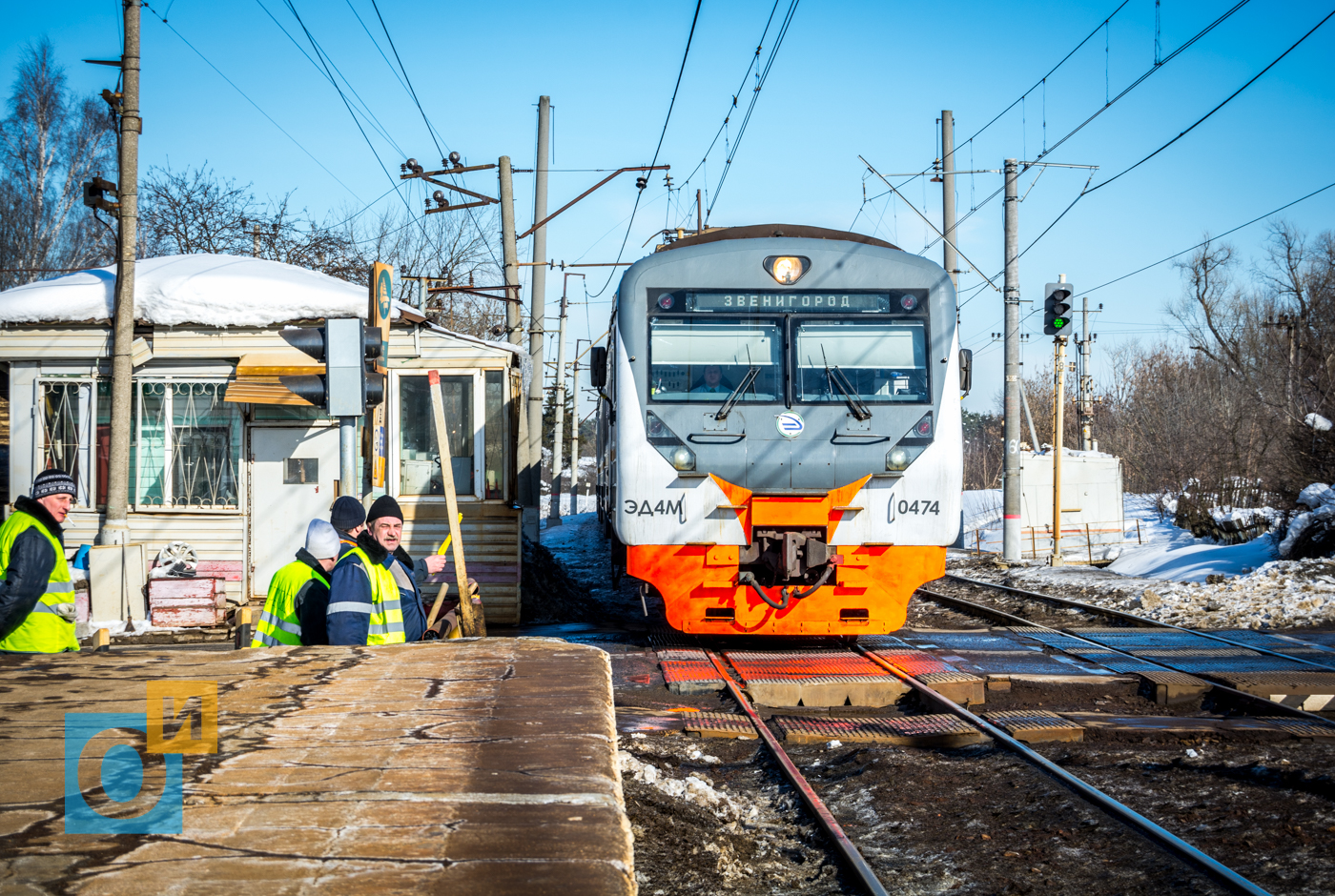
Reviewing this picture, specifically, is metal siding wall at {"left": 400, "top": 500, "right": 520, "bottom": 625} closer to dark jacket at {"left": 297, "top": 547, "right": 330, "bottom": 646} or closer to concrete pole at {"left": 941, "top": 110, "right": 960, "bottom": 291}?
dark jacket at {"left": 297, "top": 547, "right": 330, "bottom": 646}

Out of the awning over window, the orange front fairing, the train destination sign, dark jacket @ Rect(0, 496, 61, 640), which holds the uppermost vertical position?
the train destination sign

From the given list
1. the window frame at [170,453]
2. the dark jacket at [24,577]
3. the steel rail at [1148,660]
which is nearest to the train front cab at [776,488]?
the steel rail at [1148,660]

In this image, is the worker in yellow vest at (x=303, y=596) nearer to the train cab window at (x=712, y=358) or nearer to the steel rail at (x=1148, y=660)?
the train cab window at (x=712, y=358)

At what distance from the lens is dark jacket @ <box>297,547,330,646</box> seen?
5387 millimetres

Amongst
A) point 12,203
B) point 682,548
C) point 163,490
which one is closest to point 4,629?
point 682,548

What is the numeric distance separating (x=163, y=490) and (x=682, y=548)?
6896mm

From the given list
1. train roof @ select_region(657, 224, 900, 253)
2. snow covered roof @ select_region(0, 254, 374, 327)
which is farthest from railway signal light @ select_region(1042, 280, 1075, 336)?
snow covered roof @ select_region(0, 254, 374, 327)

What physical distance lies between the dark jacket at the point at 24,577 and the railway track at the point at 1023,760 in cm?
386

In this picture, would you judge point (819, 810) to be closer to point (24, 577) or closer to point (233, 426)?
point (24, 577)

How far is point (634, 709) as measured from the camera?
7410 millimetres

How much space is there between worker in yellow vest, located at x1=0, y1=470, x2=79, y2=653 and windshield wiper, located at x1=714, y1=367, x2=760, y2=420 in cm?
500

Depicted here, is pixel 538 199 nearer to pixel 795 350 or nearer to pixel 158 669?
pixel 795 350

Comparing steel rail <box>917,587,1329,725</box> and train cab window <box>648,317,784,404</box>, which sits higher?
train cab window <box>648,317,784,404</box>

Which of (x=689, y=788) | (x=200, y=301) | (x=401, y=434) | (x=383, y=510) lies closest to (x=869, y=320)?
(x=689, y=788)
